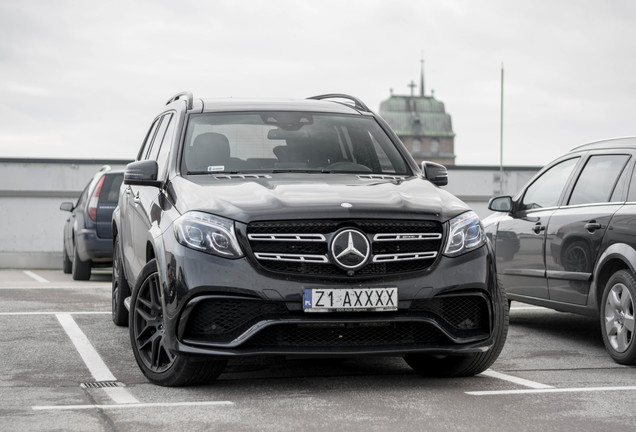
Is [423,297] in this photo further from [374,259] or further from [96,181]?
[96,181]

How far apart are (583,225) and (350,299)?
302cm

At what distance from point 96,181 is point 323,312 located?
1079 centimetres

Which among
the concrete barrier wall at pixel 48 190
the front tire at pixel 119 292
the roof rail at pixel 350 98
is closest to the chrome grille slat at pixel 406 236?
the roof rail at pixel 350 98

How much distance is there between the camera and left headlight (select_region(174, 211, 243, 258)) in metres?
5.98

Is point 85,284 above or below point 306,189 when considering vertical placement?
below

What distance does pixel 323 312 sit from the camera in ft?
19.5

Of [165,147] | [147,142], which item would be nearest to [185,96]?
[165,147]

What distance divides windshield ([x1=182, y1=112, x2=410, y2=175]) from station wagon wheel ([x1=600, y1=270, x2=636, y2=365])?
173 cm

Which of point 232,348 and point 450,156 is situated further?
point 450,156

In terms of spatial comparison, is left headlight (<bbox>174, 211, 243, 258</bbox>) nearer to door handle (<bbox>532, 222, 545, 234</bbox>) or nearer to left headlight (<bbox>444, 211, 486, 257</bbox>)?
left headlight (<bbox>444, 211, 486, 257</bbox>)

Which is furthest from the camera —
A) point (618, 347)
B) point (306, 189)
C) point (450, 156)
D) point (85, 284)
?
point (450, 156)

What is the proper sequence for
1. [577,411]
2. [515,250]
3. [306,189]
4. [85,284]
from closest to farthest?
[577,411], [306,189], [515,250], [85,284]

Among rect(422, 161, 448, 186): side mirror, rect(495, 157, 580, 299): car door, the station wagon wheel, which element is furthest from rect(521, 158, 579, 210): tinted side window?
rect(422, 161, 448, 186): side mirror

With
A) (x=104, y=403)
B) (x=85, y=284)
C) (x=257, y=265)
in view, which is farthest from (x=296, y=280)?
(x=85, y=284)
